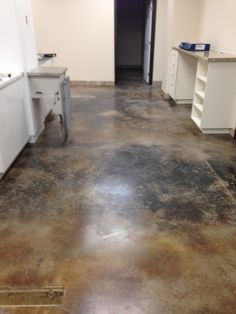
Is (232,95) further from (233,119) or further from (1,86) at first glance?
(1,86)

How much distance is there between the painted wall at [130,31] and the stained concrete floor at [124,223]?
6106mm

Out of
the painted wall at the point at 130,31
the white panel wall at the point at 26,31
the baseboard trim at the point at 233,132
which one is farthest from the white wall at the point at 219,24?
the painted wall at the point at 130,31

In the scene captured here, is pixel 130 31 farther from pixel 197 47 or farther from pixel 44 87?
A: pixel 44 87

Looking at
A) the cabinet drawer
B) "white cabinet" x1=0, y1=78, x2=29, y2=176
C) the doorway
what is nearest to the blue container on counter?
the cabinet drawer

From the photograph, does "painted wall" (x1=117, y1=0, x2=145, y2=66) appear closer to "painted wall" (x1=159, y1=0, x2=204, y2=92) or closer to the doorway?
the doorway

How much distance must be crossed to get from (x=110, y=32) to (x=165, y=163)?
15.7ft

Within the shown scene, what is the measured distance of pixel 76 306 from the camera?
1540 mm

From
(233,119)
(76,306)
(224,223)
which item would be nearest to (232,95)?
(233,119)

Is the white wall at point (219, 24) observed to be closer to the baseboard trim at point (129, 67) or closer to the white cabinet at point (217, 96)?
the white cabinet at point (217, 96)

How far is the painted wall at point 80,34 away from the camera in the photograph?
21.5 feet

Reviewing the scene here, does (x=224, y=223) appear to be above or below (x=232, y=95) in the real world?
below

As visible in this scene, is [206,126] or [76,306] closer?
[76,306]

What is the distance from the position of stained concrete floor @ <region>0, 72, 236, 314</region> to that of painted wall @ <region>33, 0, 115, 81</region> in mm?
3692

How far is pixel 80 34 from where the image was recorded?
6.78 m
